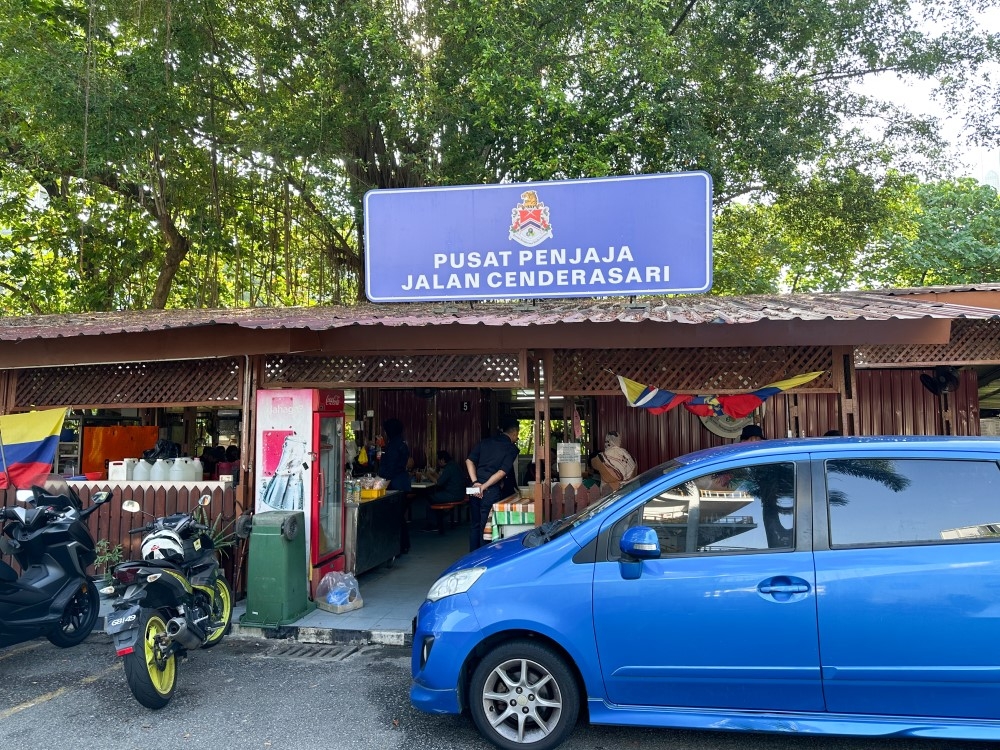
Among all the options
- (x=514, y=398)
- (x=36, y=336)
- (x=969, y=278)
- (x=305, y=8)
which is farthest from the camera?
(x=969, y=278)

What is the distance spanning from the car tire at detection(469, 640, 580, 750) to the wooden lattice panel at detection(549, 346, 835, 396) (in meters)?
3.32

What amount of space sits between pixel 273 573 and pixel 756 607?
163 inches

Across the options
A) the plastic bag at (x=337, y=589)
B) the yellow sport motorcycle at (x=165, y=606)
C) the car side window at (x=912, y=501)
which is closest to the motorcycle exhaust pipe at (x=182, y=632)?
the yellow sport motorcycle at (x=165, y=606)

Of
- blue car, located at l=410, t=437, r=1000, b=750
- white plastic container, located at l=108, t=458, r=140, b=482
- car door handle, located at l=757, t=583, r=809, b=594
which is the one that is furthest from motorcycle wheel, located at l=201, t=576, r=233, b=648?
car door handle, located at l=757, t=583, r=809, b=594

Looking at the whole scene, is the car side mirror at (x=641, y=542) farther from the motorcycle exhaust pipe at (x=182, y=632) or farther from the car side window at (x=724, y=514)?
the motorcycle exhaust pipe at (x=182, y=632)

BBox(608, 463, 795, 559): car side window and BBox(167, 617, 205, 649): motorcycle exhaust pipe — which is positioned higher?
BBox(608, 463, 795, 559): car side window

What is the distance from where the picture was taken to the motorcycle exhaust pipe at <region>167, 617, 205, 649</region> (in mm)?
4719

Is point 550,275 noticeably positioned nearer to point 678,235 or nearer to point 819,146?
point 678,235

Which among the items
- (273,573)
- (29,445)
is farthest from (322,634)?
(29,445)

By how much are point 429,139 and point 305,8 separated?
3.14m

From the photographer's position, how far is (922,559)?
11.1ft

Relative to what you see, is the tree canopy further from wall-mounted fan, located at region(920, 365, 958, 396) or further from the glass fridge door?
the glass fridge door

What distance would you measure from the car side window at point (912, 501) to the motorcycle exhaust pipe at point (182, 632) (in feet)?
13.5

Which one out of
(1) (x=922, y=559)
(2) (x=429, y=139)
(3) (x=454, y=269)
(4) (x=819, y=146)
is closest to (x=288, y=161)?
(2) (x=429, y=139)
